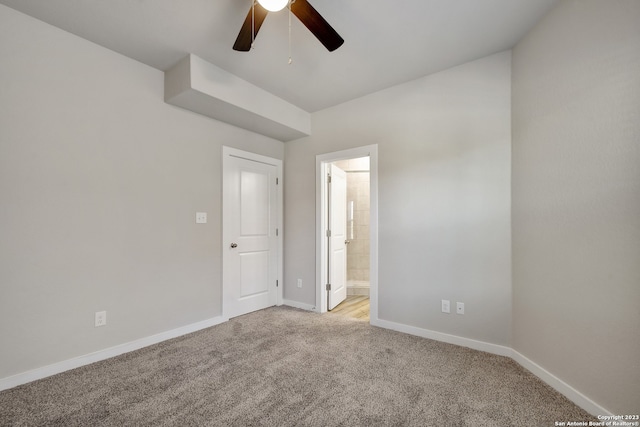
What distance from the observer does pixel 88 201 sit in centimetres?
229

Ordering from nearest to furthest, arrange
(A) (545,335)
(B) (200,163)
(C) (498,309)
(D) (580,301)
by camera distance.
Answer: (D) (580,301) → (A) (545,335) → (C) (498,309) → (B) (200,163)

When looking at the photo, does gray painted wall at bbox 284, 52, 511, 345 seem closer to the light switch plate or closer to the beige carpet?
the beige carpet

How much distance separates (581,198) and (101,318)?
12.1ft

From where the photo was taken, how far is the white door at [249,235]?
132 inches

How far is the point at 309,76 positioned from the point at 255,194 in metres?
1.62

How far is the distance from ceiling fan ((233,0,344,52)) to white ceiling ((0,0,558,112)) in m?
0.33

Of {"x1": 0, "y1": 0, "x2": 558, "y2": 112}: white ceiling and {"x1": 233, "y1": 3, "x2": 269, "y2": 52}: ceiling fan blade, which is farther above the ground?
{"x1": 0, "y1": 0, "x2": 558, "y2": 112}: white ceiling

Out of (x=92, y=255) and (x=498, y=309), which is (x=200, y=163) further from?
(x=498, y=309)

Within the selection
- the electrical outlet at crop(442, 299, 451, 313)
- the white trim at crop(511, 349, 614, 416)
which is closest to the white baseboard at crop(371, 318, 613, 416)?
the white trim at crop(511, 349, 614, 416)

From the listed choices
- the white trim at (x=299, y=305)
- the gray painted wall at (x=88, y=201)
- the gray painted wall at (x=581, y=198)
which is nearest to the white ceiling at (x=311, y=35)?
the gray painted wall at (x=88, y=201)

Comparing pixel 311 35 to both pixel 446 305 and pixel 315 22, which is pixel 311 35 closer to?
pixel 315 22

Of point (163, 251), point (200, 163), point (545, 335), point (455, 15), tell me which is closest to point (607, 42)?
point (455, 15)

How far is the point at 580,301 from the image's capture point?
68.8 inches

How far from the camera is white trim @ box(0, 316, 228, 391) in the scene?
1.94m
